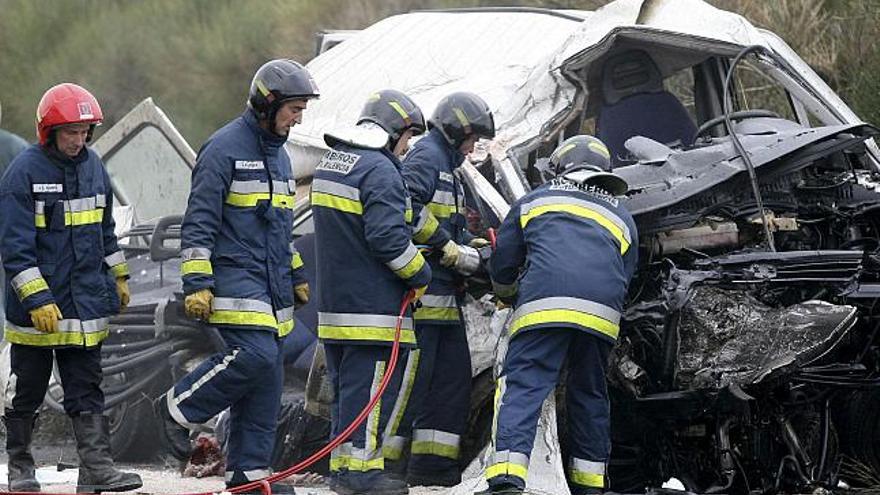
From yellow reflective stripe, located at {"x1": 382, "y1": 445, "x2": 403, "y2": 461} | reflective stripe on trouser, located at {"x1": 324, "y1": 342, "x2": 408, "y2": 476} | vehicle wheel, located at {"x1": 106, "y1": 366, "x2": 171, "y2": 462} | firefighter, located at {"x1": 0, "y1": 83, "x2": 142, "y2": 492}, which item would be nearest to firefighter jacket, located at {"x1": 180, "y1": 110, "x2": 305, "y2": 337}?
reflective stripe on trouser, located at {"x1": 324, "y1": 342, "x2": 408, "y2": 476}

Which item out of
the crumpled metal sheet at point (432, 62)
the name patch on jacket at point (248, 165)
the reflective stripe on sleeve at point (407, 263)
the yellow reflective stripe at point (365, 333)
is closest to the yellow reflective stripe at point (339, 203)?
the reflective stripe on sleeve at point (407, 263)

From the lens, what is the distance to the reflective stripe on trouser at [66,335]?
7547mm

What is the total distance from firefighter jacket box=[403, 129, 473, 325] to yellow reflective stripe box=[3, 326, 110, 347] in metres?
1.45

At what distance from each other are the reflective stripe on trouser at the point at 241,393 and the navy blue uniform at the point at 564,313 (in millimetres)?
1018

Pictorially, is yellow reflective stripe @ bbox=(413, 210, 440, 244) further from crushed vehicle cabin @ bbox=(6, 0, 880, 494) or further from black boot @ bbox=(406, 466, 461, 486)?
black boot @ bbox=(406, 466, 461, 486)

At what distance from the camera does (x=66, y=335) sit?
297 inches

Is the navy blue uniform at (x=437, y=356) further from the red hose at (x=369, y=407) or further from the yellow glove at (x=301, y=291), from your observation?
the yellow glove at (x=301, y=291)

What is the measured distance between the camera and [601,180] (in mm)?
7250

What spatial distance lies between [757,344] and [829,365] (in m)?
0.44

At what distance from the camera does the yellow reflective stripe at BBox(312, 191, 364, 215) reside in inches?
304

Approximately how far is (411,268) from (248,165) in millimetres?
820

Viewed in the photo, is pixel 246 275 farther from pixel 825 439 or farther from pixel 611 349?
pixel 825 439

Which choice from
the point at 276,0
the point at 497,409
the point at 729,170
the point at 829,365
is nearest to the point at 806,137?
the point at 729,170

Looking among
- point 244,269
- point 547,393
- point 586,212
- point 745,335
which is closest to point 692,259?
point 745,335
